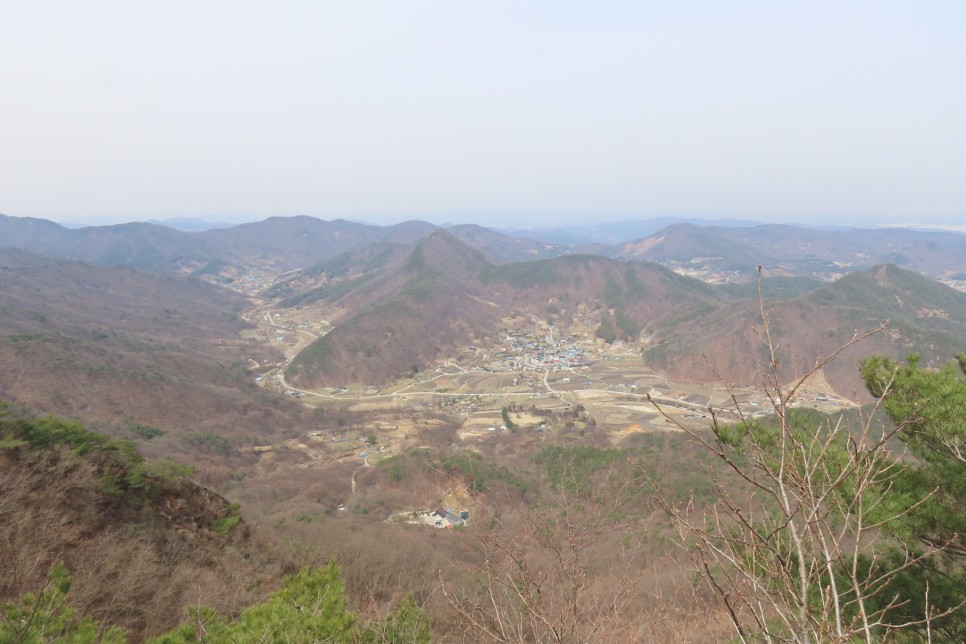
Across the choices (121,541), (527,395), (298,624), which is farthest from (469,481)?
(527,395)

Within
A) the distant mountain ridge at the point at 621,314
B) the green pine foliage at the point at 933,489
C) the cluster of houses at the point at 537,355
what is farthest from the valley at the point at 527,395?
the green pine foliage at the point at 933,489

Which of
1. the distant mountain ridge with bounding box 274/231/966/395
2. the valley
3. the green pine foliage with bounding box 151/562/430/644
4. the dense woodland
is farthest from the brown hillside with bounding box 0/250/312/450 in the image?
the green pine foliage with bounding box 151/562/430/644

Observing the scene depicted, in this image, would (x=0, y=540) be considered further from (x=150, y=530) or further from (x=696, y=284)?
(x=696, y=284)

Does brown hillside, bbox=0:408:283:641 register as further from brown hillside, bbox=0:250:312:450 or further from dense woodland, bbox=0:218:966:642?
brown hillside, bbox=0:250:312:450

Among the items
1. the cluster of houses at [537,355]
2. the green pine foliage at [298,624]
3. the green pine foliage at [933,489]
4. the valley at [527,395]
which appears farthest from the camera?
the cluster of houses at [537,355]

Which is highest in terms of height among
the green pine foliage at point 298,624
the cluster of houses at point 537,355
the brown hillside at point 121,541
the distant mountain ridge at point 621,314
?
the green pine foliage at point 298,624

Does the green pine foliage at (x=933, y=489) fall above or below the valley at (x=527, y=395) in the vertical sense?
above

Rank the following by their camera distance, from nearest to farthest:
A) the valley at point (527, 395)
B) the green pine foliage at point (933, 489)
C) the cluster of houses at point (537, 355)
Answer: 1. the green pine foliage at point (933, 489)
2. the valley at point (527, 395)
3. the cluster of houses at point (537, 355)

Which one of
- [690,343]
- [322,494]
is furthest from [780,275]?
[322,494]

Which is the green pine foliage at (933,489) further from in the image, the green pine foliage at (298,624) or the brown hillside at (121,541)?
the brown hillside at (121,541)

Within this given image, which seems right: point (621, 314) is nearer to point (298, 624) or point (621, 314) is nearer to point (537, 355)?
point (537, 355)

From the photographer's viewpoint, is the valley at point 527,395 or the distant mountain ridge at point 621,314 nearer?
the valley at point 527,395
